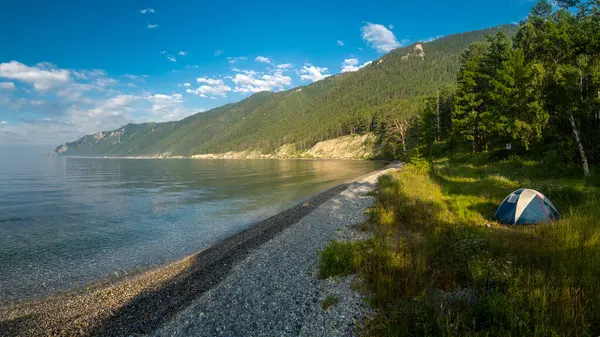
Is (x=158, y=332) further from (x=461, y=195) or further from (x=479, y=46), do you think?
(x=479, y=46)

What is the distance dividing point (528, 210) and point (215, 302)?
16008 millimetres

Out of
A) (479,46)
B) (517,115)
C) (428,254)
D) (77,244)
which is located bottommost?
(77,244)

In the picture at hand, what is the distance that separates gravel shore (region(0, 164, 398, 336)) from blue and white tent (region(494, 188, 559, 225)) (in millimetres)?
8991

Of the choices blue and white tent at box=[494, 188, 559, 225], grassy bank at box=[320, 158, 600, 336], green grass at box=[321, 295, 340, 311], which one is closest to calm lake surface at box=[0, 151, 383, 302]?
green grass at box=[321, 295, 340, 311]

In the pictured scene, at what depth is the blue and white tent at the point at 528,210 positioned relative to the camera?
14.7m

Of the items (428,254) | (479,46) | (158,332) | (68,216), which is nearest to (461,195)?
(428,254)

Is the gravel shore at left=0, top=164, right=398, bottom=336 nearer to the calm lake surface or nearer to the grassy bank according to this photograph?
the grassy bank

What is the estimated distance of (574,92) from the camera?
23.0 m

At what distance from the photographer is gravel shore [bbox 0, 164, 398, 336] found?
8031mm

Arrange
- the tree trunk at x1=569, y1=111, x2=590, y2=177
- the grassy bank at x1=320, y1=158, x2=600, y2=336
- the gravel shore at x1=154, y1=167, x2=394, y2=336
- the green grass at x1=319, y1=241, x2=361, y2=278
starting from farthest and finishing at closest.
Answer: the tree trunk at x1=569, y1=111, x2=590, y2=177
the green grass at x1=319, y1=241, x2=361, y2=278
the gravel shore at x1=154, y1=167, x2=394, y2=336
the grassy bank at x1=320, y1=158, x2=600, y2=336

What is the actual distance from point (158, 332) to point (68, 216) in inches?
1147

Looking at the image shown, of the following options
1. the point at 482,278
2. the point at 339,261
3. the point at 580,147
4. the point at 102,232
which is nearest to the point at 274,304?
the point at 339,261

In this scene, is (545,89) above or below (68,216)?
above

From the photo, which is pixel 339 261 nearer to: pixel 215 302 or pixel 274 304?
pixel 274 304
